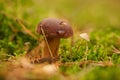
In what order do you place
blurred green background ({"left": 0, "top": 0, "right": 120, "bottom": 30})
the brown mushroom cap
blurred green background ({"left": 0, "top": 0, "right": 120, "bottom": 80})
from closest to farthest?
blurred green background ({"left": 0, "top": 0, "right": 120, "bottom": 80}), the brown mushroom cap, blurred green background ({"left": 0, "top": 0, "right": 120, "bottom": 30})

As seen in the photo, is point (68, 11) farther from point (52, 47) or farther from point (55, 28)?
point (55, 28)

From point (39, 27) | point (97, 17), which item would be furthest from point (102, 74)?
point (97, 17)

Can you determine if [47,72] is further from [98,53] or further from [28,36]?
[28,36]

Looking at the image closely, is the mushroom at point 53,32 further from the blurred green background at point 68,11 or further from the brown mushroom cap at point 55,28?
the blurred green background at point 68,11

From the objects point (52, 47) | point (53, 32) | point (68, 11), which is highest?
point (68, 11)

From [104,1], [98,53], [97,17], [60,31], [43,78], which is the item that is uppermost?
[104,1]

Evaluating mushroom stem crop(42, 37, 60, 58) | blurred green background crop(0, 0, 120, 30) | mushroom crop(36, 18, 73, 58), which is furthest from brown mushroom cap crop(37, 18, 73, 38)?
blurred green background crop(0, 0, 120, 30)

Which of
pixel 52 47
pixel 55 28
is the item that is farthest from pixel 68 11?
pixel 55 28

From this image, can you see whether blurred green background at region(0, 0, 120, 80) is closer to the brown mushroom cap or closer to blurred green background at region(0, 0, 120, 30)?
blurred green background at region(0, 0, 120, 30)
